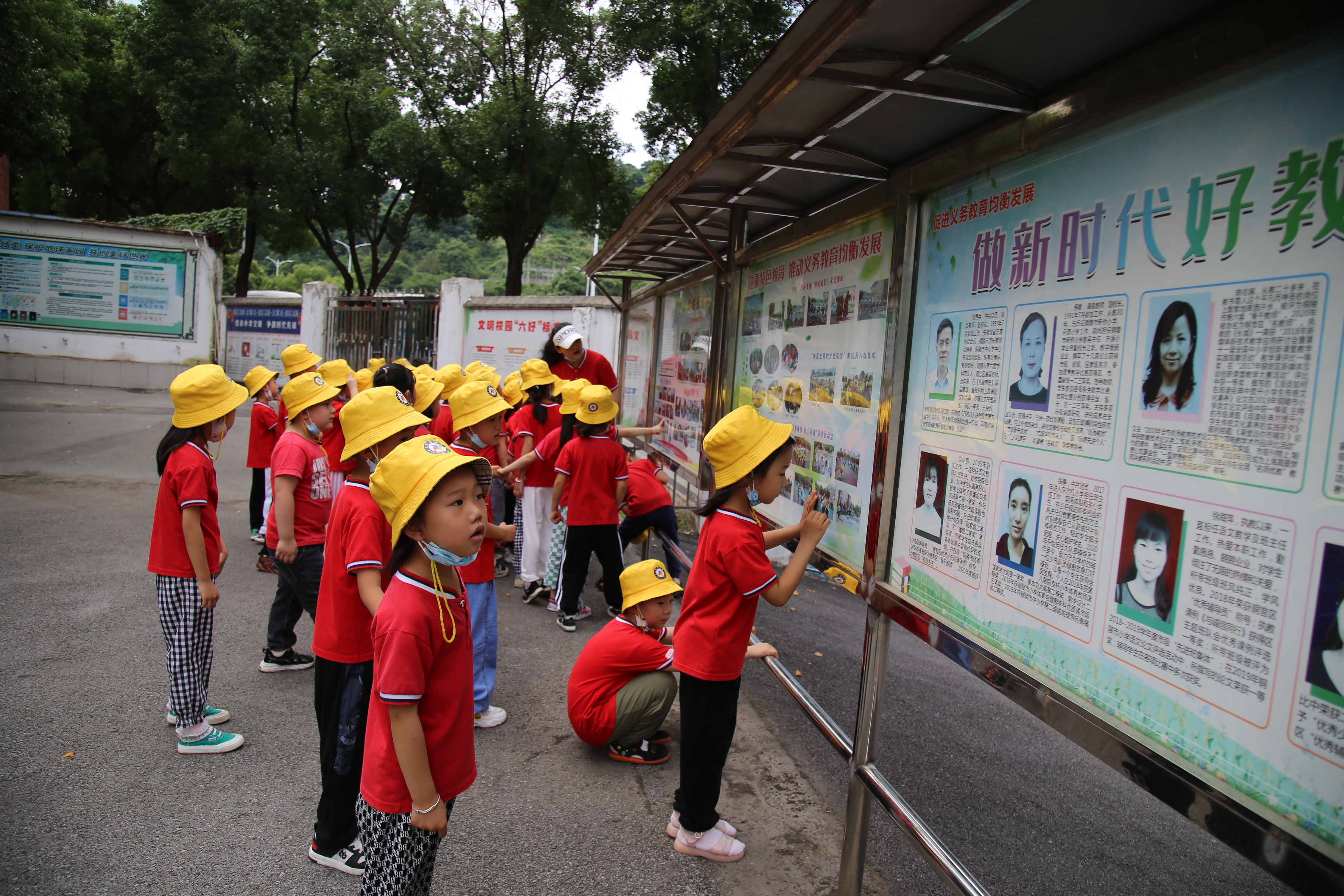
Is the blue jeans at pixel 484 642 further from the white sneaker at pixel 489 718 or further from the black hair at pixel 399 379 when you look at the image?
the black hair at pixel 399 379

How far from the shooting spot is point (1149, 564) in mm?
1630

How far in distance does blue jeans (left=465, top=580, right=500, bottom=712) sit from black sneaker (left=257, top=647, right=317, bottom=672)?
120cm

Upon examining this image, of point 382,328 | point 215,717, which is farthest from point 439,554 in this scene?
point 382,328

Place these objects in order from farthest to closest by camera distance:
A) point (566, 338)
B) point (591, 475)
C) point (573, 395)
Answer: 1. point (566, 338)
2. point (573, 395)
3. point (591, 475)

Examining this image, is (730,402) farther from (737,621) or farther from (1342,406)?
(1342,406)

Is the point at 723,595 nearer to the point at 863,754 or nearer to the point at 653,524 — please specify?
the point at 863,754

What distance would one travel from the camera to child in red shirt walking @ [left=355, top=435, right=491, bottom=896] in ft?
6.06

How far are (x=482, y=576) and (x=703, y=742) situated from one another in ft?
4.36

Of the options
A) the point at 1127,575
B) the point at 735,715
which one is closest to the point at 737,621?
the point at 735,715

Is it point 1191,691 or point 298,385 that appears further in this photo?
point 298,385

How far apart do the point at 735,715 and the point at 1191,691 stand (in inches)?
63.9

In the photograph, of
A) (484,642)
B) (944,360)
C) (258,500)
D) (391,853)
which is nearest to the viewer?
(391,853)

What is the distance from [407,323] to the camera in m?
14.3

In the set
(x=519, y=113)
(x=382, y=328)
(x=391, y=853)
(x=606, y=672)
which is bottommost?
(x=606, y=672)
